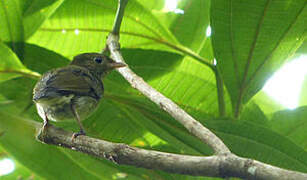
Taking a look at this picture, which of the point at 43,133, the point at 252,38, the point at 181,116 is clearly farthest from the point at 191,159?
the point at 252,38

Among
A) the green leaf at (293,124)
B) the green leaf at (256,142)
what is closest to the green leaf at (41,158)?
the green leaf at (256,142)

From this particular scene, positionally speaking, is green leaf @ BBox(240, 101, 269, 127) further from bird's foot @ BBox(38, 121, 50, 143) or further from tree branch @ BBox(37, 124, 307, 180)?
tree branch @ BBox(37, 124, 307, 180)

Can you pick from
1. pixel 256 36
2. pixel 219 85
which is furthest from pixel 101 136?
pixel 256 36

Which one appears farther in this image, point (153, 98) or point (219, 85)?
point (219, 85)

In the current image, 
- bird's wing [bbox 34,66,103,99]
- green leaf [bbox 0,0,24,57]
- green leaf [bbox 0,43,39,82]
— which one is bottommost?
bird's wing [bbox 34,66,103,99]

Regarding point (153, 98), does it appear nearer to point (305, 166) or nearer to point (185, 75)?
point (305, 166)

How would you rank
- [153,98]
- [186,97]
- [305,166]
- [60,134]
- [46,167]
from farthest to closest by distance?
1. [186,97]
2. [46,167]
3. [305,166]
4. [60,134]
5. [153,98]

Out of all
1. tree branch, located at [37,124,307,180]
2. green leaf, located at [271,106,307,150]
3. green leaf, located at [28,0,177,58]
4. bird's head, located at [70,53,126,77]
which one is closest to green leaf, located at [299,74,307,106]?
green leaf, located at [271,106,307,150]
